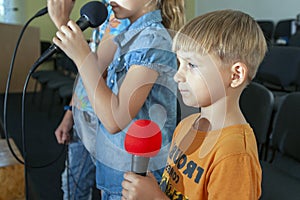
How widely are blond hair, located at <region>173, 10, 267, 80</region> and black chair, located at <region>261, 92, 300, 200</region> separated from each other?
2.24 feet

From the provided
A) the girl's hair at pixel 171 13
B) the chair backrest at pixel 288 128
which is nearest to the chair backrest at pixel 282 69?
the chair backrest at pixel 288 128

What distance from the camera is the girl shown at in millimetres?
664

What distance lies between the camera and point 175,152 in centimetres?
69

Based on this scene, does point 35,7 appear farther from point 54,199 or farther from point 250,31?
point 250,31

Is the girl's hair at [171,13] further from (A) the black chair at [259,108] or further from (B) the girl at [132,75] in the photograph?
(A) the black chair at [259,108]

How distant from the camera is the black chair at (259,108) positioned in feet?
4.69

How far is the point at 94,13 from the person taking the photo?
0.71 meters

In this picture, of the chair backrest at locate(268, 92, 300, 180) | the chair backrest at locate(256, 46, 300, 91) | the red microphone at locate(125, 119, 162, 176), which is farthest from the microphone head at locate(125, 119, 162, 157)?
the chair backrest at locate(256, 46, 300, 91)

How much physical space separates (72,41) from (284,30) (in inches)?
180

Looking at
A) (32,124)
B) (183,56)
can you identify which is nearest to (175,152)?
(183,56)

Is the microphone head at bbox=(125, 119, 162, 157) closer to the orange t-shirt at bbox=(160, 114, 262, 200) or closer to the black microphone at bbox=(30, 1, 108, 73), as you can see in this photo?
the orange t-shirt at bbox=(160, 114, 262, 200)

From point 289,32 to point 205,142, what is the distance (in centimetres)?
445

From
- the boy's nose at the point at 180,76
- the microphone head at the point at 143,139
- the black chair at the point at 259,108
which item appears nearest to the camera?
the microphone head at the point at 143,139

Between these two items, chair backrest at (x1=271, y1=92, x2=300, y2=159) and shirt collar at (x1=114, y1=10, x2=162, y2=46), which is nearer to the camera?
shirt collar at (x1=114, y1=10, x2=162, y2=46)
